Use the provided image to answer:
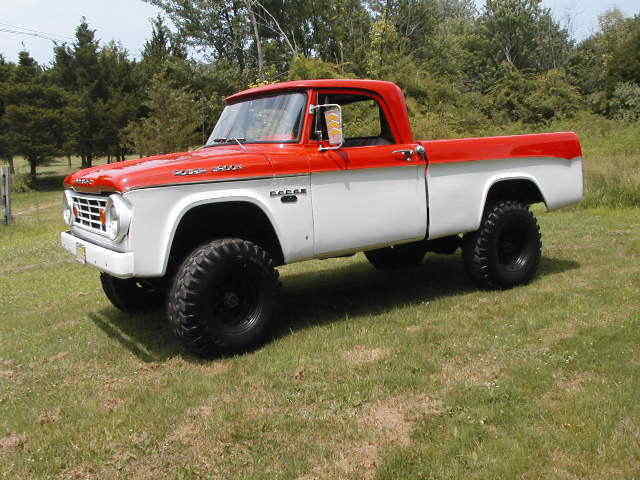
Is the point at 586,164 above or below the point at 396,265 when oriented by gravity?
above

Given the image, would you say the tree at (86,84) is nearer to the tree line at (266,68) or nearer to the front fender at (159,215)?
the tree line at (266,68)

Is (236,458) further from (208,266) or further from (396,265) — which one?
(396,265)

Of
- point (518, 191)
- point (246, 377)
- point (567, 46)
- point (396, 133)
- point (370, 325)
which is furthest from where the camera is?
point (567, 46)

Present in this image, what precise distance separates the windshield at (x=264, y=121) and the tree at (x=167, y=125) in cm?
2676

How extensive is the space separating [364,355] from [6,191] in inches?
515

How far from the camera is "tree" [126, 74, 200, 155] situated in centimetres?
3130

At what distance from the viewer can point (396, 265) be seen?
722 centimetres

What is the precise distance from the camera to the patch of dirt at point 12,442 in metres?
3.38

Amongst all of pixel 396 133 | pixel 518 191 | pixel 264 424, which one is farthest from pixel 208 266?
pixel 518 191

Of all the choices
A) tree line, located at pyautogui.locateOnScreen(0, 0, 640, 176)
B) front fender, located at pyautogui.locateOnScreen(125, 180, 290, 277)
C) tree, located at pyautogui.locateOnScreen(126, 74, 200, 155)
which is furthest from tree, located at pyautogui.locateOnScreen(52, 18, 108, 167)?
front fender, located at pyautogui.locateOnScreen(125, 180, 290, 277)

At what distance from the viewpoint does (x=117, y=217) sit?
4047 millimetres

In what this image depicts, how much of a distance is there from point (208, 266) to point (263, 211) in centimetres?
60

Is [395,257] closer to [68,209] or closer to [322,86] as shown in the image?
[322,86]

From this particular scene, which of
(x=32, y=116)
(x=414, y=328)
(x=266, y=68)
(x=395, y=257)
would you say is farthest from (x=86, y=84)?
(x=414, y=328)
